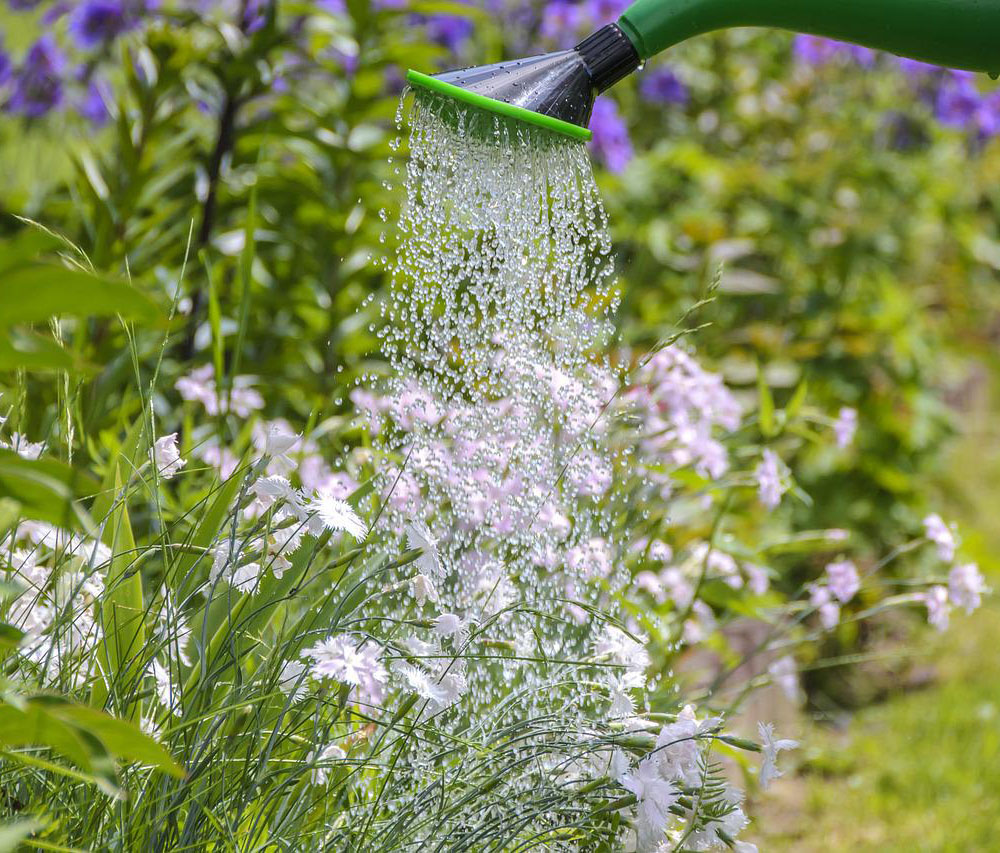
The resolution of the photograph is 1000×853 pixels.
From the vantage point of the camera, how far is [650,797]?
112 centimetres

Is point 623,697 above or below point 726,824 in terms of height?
above

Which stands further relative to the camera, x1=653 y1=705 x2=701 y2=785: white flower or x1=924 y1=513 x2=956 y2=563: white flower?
x1=924 y1=513 x2=956 y2=563: white flower

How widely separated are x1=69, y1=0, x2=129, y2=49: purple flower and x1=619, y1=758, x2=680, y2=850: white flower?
2400 mm

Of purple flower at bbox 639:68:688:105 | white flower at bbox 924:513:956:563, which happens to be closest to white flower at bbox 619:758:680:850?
white flower at bbox 924:513:956:563

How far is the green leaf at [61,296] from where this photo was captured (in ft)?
2.23

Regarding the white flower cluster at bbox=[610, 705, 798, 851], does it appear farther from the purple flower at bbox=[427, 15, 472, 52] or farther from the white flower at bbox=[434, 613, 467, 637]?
the purple flower at bbox=[427, 15, 472, 52]

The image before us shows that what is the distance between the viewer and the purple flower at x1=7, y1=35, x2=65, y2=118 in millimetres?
3244

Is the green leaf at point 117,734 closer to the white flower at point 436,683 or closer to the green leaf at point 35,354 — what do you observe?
the green leaf at point 35,354

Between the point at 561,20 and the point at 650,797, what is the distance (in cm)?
280

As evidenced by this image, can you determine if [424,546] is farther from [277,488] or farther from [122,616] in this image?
[122,616]

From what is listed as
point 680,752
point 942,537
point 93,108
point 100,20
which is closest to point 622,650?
point 680,752

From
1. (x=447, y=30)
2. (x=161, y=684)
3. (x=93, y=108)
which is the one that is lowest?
(x=161, y=684)

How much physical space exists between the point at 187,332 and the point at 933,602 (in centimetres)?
151

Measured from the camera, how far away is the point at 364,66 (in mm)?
2465
